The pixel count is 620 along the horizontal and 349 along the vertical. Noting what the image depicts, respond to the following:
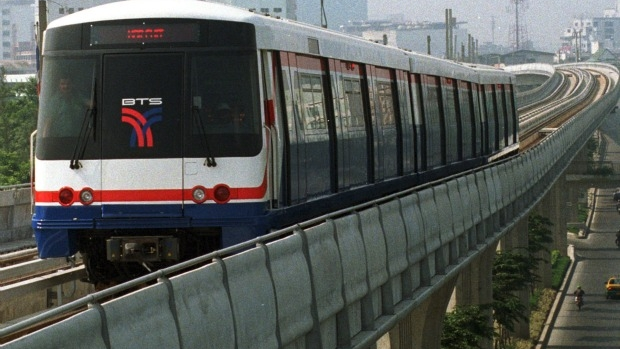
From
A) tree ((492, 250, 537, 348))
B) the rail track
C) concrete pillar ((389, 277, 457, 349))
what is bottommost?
tree ((492, 250, 537, 348))

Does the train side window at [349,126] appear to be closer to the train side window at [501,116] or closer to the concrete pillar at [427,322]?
the concrete pillar at [427,322]

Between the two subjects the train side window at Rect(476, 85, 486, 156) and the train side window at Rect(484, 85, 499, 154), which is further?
the train side window at Rect(484, 85, 499, 154)

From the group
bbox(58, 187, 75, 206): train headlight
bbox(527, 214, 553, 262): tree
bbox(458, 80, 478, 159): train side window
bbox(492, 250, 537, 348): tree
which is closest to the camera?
bbox(58, 187, 75, 206): train headlight

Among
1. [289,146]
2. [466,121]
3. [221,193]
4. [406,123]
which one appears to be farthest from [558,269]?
[221,193]

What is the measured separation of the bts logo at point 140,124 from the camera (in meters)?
16.0

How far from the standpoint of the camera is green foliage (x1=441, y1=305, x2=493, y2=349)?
38188 mm

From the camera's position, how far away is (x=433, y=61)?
29641 mm

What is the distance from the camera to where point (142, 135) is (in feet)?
52.4

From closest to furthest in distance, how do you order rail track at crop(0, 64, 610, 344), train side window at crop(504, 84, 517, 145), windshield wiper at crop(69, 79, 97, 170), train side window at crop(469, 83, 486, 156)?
rail track at crop(0, 64, 610, 344) < windshield wiper at crop(69, 79, 97, 170) < train side window at crop(469, 83, 486, 156) < train side window at crop(504, 84, 517, 145)

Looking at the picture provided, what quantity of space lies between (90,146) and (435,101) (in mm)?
14376

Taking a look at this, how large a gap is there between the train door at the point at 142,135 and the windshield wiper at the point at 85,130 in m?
0.09

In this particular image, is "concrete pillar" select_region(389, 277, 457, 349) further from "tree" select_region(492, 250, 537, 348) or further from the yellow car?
the yellow car

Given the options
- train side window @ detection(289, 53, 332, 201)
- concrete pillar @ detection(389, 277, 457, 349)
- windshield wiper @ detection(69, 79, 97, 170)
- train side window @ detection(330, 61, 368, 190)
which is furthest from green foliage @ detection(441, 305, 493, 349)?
windshield wiper @ detection(69, 79, 97, 170)

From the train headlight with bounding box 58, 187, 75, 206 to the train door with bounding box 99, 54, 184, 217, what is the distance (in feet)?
1.13
